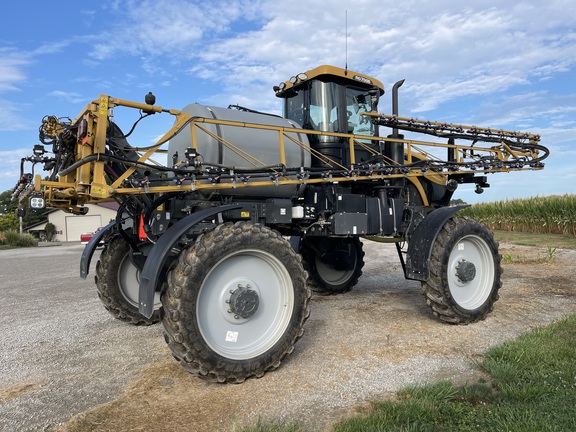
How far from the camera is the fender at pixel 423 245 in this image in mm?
5312

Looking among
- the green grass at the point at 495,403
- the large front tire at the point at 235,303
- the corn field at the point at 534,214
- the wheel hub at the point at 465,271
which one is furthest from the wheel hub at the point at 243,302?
the corn field at the point at 534,214

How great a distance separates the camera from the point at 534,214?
65.2 ft

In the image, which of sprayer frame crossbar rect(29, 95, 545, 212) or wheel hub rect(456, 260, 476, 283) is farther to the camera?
wheel hub rect(456, 260, 476, 283)

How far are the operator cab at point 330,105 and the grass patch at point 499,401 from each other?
9.61 feet

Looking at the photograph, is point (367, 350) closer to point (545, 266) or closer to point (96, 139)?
point (96, 139)

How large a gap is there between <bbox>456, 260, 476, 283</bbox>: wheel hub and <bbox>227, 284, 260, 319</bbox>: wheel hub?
9.25 ft

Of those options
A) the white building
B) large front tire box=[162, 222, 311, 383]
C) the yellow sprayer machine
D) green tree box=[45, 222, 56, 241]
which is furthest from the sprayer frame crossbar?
green tree box=[45, 222, 56, 241]

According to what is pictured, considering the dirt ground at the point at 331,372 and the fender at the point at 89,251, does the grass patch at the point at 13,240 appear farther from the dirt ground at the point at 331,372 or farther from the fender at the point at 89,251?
the dirt ground at the point at 331,372

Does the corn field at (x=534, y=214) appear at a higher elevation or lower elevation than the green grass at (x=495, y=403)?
higher

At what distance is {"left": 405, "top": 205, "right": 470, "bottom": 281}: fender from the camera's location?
209 inches

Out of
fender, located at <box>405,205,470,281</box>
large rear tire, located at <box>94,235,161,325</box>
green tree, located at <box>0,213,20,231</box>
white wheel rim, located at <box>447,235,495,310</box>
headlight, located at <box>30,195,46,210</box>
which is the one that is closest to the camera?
headlight, located at <box>30,195,46,210</box>

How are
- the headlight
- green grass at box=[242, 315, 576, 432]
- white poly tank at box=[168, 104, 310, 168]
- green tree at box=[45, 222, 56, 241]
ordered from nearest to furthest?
green grass at box=[242, 315, 576, 432], the headlight, white poly tank at box=[168, 104, 310, 168], green tree at box=[45, 222, 56, 241]

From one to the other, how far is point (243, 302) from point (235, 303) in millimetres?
73

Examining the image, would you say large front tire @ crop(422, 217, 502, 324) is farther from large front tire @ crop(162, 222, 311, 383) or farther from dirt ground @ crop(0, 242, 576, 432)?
large front tire @ crop(162, 222, 311, 383)
